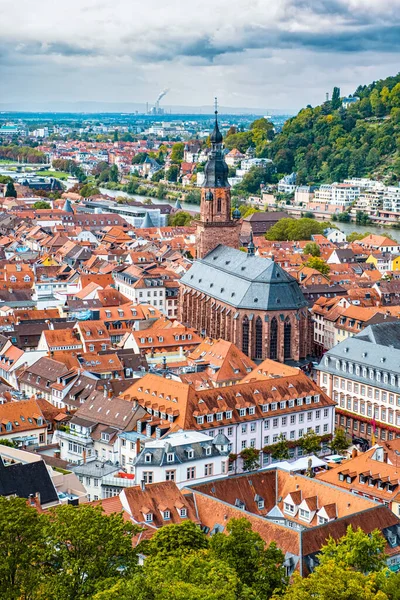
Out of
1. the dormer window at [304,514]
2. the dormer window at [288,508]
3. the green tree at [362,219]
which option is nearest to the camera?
the dormer window at [304,514]

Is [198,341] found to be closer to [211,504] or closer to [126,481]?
[126,481]

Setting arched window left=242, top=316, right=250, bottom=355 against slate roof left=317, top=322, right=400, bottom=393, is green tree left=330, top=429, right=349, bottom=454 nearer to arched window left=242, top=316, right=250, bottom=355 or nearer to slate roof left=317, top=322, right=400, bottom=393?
slate roof left=317, top=322, right=400, bottom=393

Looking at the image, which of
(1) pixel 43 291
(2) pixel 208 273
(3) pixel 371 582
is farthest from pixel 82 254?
(3) pixel 371 582

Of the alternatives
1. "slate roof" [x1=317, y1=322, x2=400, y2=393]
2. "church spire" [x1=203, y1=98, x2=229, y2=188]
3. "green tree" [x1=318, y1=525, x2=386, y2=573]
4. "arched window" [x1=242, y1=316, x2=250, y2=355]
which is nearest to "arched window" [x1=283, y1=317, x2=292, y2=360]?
"arched window" [x1=242, y1=316, x2=250, y2=355]

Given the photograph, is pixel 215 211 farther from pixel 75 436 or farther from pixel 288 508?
pixel 288 508

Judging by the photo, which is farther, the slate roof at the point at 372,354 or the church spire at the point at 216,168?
the church spire at the point at 216,168

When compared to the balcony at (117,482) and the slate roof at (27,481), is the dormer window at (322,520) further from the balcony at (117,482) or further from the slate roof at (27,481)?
the slate roof at (27,481)

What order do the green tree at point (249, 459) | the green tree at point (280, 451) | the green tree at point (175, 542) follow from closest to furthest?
the green tree at point (175, 542) → the green tree at point (249, 459) → the green tree at point (280, 451)

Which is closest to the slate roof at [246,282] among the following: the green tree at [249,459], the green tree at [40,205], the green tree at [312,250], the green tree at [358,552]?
the green tree at [249,459]
